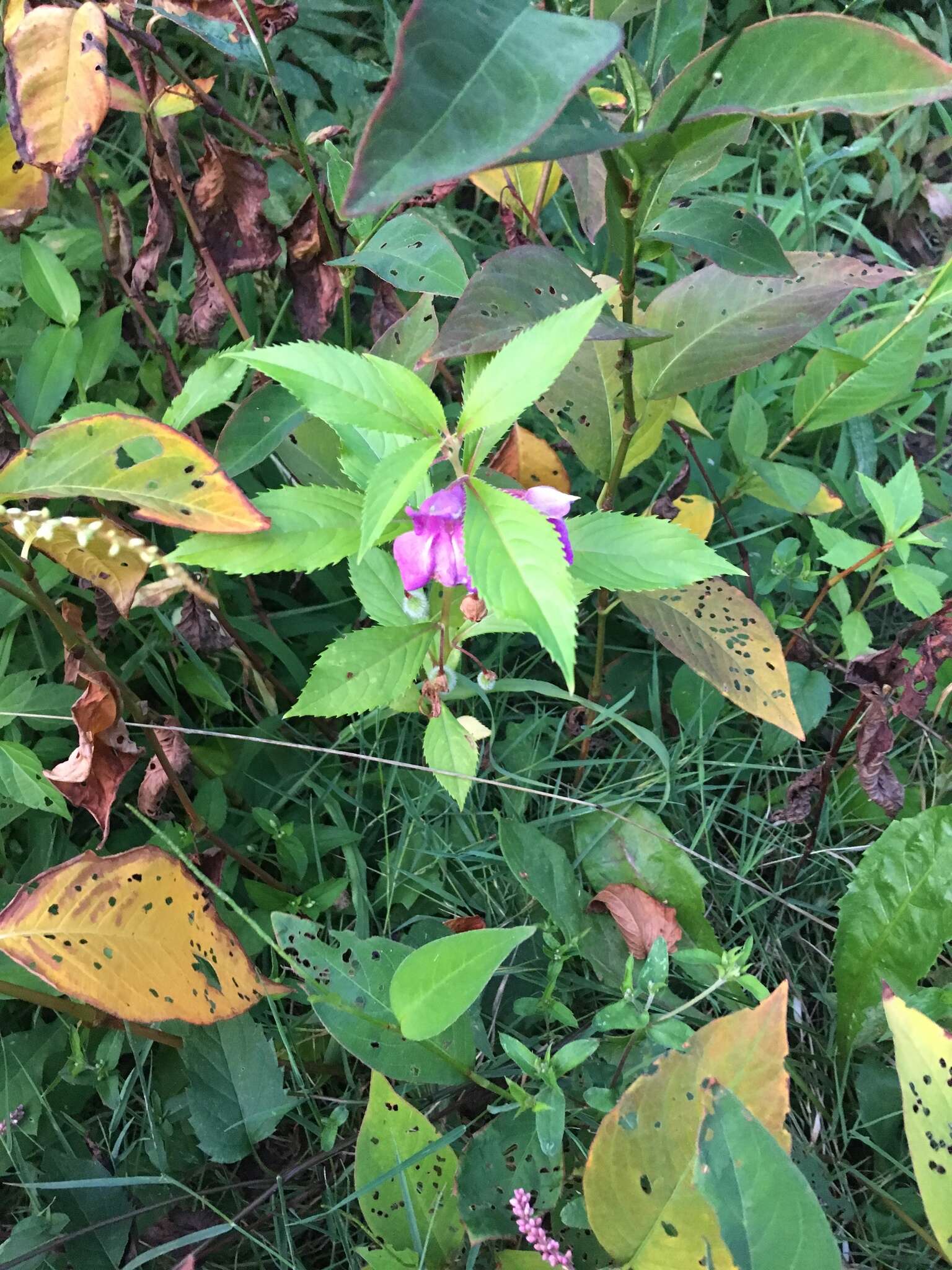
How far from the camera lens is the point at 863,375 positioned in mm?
1240

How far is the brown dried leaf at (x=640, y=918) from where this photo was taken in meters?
1.12

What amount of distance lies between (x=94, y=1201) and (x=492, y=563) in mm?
1054

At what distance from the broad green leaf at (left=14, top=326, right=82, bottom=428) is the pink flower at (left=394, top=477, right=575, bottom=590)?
2.37 ft

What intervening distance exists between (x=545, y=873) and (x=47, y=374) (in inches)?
40.4

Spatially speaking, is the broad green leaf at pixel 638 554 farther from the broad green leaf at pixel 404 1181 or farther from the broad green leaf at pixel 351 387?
the broad green leaf at pixel 404 1181

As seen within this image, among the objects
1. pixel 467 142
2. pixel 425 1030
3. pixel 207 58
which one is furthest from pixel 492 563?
pixel 207 58

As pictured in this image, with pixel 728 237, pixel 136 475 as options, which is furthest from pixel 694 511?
pixel 136 475

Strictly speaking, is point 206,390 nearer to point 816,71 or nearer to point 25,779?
point 25,779

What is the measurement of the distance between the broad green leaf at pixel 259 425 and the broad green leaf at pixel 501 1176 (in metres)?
0.85

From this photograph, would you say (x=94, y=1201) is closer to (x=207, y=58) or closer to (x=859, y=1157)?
(x=859, y=1157)

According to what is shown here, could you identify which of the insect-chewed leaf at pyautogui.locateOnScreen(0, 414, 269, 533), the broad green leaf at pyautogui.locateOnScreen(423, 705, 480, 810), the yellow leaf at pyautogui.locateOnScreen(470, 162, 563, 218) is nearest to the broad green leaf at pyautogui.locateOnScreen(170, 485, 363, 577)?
the insect-chewed leaf at pyautogui.locateOnScreen(0, 414, 269, 533)

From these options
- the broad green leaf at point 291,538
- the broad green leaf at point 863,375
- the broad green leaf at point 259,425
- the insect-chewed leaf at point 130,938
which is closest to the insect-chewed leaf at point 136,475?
the broad green leaf at point 291,538

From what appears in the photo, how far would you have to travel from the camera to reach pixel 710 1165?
2.22 feet

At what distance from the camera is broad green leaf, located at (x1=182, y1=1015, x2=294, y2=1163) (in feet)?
3.40
